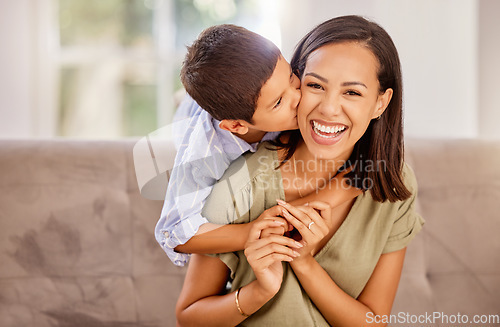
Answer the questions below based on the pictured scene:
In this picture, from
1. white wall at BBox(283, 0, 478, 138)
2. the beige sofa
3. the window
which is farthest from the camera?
the window

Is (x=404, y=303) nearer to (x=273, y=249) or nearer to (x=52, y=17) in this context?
(x=273, y=249)

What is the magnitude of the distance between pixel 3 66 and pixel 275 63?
301 cm

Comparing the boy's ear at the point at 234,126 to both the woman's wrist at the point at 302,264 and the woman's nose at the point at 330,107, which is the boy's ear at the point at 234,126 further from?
the woman's wrist at the point at 302,264

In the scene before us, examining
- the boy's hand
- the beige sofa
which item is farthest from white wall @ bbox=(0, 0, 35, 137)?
the boy's hand

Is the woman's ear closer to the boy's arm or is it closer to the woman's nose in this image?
the woman's nose

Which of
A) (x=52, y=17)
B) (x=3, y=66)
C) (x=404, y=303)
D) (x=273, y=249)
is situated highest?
(x=52, y=17)

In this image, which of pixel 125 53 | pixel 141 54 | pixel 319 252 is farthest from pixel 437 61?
pixel 125 53

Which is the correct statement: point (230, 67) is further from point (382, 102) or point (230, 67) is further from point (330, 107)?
point (382, 102)

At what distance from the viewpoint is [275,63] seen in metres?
1.20

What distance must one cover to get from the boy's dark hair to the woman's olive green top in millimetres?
181

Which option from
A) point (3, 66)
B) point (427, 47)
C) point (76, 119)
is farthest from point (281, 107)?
point (76, 119)

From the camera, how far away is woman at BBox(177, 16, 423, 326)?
Answer: 1165mm

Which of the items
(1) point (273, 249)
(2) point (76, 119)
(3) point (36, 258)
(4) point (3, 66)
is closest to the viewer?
(1) point (273, 249)

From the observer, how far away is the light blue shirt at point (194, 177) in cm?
121
